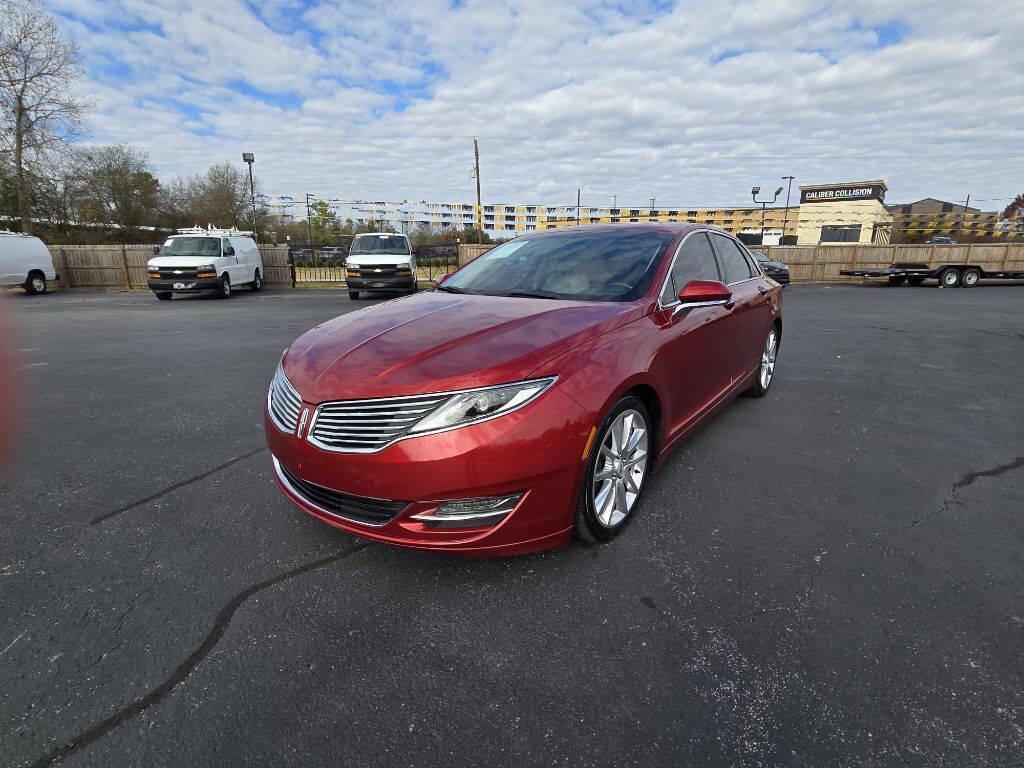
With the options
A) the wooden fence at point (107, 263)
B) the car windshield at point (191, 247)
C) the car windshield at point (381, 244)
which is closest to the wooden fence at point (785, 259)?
the wooden fence at point (107, 263)

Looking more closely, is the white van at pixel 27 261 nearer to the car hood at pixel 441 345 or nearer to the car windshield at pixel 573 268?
the car windshield at pixel 573 268

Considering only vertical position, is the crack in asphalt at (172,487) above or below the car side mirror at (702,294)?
below

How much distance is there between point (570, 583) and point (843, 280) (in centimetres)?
2693

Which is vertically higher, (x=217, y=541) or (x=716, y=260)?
(x=716, y=260)

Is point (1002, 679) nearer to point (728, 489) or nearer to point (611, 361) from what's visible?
point (728, 489)

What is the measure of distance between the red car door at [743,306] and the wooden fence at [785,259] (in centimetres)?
1529

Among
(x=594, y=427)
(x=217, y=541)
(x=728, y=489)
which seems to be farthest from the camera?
(x=728, y=489)

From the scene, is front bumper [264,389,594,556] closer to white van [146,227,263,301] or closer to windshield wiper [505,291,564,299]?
windshield wiper [505,291,564,299]

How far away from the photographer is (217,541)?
2.62m

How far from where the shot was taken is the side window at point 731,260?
4203 millimetres

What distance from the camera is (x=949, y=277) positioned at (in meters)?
19.9

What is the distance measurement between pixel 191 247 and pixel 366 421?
17.6 meters

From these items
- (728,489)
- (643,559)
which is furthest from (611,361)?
(728,489)

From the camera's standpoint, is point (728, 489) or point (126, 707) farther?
point (728, 489)
